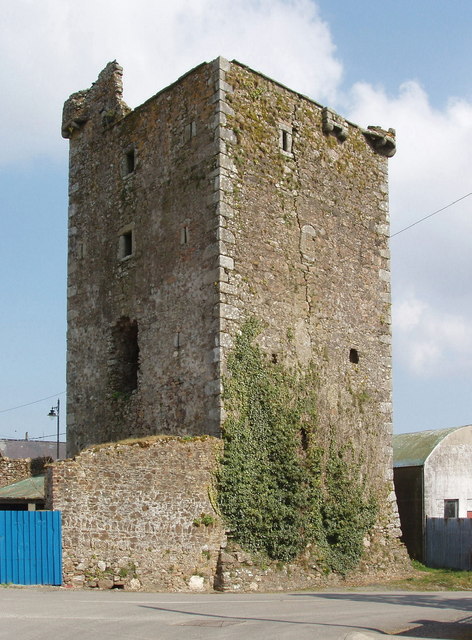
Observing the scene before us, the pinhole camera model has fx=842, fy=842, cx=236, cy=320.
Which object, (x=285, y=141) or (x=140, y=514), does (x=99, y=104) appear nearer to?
(x=285, y=141)

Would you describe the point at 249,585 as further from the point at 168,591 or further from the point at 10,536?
the point at 10,536

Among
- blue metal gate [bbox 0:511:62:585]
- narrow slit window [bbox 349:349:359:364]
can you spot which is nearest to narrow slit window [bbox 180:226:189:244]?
narrow slit window [bbox 349:349:359:364]

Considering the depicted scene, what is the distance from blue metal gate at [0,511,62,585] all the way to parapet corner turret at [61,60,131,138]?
36.4 feet

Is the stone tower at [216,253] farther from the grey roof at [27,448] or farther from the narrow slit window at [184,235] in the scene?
the grey roof at [27,448]

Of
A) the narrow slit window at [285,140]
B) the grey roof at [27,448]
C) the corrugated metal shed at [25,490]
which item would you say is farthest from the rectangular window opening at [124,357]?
the grey roof at [27,448]

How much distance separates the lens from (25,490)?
2250cm

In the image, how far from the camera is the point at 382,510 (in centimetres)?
2062

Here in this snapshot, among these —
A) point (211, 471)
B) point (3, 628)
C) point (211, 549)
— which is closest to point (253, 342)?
point (211, 471)

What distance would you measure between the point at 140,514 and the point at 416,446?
11782mm

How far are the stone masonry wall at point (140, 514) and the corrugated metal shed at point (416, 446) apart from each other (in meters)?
9.37

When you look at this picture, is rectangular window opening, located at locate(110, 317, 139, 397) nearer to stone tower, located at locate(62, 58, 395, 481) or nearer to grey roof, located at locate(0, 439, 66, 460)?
stone tower, located at locate(62, 58, 395, 481)

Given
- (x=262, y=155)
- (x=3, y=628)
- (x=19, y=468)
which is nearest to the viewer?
(x=3, y=628)

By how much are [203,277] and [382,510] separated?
7.38 meters

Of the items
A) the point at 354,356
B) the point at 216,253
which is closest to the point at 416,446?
the point at 354,356
